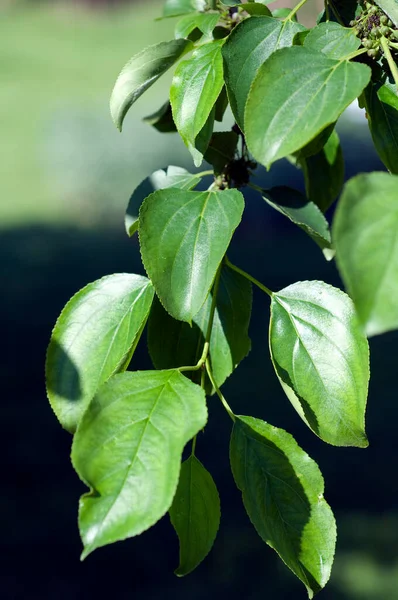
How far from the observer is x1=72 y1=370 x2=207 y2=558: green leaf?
60 cm

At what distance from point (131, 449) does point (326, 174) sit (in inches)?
24.3

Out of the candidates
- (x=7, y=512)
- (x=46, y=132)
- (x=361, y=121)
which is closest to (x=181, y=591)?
(x=7, y=512)

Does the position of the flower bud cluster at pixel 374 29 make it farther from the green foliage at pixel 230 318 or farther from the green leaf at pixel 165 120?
the green leaf at pixel 165 120

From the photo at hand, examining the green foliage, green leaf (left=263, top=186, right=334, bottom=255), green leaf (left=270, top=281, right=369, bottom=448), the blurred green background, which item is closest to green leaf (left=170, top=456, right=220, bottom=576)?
the green foliage

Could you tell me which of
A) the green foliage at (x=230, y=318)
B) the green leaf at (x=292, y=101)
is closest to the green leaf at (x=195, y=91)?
the green foliage at (x=230, y=318)

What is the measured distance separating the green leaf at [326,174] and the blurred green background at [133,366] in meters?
2.21

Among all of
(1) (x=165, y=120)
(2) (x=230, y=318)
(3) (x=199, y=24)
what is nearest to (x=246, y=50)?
(3) (x=199, y=24)

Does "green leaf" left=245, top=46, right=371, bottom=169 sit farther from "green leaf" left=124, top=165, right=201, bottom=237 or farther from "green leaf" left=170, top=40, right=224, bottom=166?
"green leaf" left=124, top=165, right=201, bottom=237

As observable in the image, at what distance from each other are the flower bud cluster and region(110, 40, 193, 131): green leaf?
185 millimetres

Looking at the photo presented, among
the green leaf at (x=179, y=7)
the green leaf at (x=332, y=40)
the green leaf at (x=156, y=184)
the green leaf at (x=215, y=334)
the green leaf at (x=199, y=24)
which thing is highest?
the green leaf at (x=179, y=7)

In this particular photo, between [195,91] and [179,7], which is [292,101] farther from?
[179,7]

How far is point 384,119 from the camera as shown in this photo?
2.56 ft

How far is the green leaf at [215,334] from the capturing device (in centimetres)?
89

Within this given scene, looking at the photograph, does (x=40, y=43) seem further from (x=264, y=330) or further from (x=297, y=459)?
(x=297, y=459)
